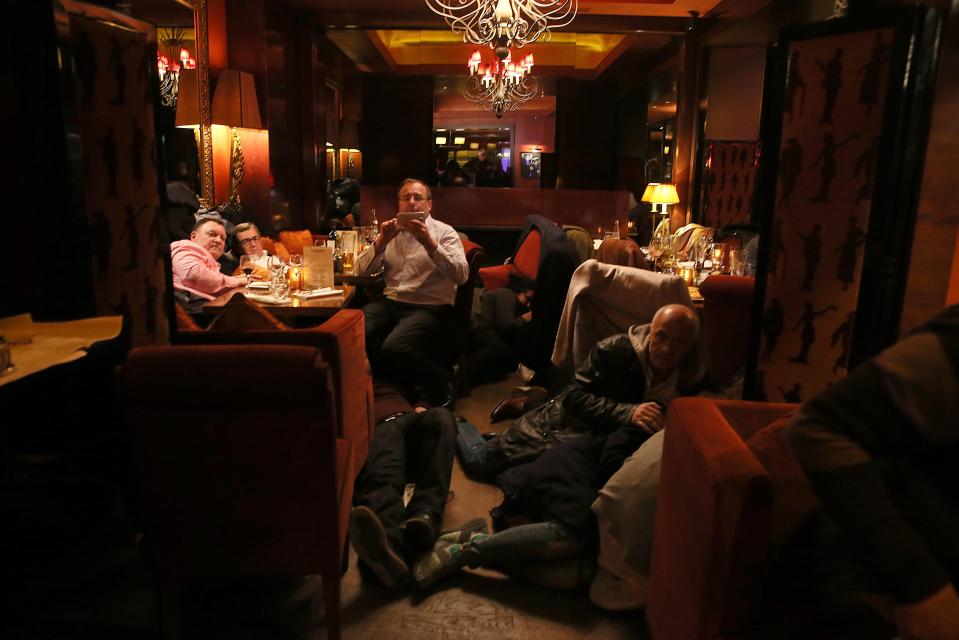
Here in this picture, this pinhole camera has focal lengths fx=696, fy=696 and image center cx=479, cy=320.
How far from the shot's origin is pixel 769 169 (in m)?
2.25

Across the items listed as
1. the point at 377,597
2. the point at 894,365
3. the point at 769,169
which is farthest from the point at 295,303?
the point at 894,365

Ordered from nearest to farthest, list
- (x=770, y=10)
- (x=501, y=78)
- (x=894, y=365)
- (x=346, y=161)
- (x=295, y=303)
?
(x=894, y=365), (x=295, y=303), (x=770, y=10), (x=501, y=78), (x=346, y=161)

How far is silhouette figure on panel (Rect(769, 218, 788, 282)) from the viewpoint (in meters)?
2.26

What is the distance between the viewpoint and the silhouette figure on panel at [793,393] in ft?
7.70

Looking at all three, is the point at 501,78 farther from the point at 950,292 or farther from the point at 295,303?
the point at 950,292

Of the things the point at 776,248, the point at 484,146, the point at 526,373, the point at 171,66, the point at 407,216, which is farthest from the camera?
the point at 484,146

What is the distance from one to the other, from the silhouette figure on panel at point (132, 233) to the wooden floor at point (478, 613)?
1204mm

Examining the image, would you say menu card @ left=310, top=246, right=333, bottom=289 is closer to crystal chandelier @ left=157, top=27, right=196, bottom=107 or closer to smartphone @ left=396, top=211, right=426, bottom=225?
smartphone @ left=396, top=211, right=426, bottom=225

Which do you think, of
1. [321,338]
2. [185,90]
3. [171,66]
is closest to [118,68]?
[321,338]

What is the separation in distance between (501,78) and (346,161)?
350cm

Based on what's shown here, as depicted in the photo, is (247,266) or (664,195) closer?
(247,266)

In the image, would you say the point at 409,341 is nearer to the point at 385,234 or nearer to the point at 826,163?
the point at 385,234

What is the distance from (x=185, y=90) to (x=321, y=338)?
373cm

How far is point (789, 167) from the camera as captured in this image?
2.21 metres
